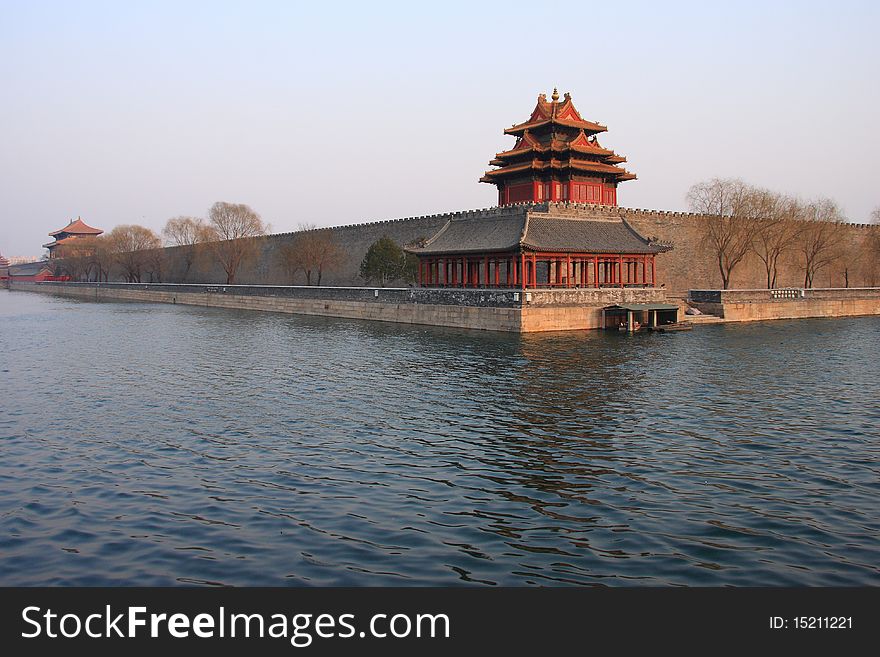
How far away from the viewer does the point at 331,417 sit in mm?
14125

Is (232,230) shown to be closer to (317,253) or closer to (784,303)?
(317,253)

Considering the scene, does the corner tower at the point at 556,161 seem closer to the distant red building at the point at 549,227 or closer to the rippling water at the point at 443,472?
the distant red building at the point at 549,227

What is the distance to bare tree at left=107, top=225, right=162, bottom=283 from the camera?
75.2m

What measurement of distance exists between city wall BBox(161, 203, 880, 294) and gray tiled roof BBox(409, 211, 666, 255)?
85 centimetres

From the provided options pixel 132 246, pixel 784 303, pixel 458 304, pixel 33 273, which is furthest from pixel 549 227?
pixel 33 273

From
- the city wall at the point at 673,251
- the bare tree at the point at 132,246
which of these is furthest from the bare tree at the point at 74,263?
the city wall at the point at 673,251

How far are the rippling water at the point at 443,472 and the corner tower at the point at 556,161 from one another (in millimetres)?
20246

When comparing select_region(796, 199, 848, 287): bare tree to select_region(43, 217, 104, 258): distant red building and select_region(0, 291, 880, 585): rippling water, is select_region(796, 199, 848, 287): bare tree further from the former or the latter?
select_region(43, 217, 104, 258): distant red building

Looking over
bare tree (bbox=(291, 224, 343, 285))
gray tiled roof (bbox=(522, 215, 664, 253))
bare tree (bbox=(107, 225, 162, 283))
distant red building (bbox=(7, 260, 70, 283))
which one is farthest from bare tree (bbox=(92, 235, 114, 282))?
gray tiled roof (bbox=(522, 215, 664, 253))

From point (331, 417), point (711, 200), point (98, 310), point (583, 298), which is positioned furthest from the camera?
point (98, 310)

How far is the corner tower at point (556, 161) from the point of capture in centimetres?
3972
